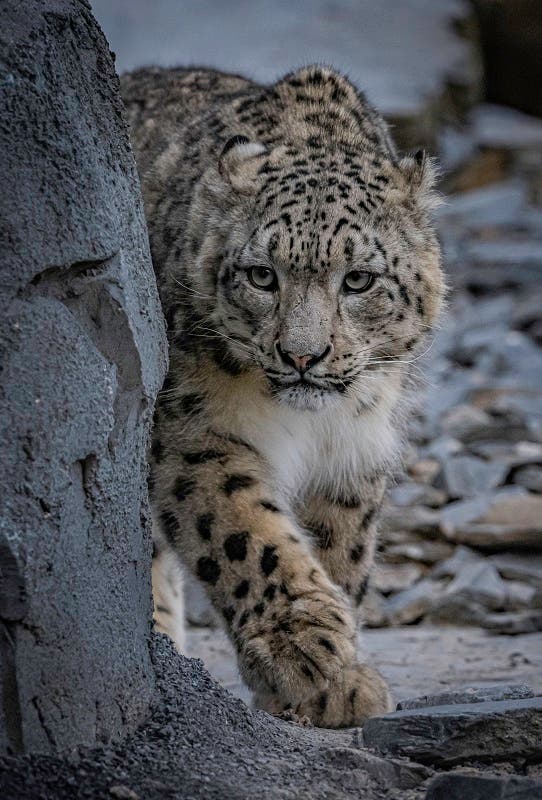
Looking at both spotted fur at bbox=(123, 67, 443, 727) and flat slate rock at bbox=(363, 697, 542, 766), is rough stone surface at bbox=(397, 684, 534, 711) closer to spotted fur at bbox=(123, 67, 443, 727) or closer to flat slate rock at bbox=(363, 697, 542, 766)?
flat slate rock at bbox=(363, 697, 542, 766)

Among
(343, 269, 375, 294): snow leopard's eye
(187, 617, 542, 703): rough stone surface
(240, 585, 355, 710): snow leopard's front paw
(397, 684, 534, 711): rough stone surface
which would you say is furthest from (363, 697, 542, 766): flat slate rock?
(343, 269, 375, 294): snow leopard's eye

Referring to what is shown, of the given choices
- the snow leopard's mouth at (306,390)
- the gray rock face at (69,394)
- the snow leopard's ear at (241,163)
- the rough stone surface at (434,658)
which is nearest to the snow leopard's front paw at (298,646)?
the rough stone surface at (434,658)

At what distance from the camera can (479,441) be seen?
31.3 ft

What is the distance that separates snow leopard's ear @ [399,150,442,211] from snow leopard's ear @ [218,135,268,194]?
541mm

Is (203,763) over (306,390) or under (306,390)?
under

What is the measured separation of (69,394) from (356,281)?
193 cm

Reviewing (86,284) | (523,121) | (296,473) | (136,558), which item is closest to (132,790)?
(136,558)

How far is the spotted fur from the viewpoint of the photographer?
464 cm

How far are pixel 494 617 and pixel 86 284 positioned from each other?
387cm

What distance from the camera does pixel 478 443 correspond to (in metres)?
9.51

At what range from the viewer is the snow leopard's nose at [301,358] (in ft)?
15.2

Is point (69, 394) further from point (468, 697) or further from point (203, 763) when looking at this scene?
point (468, 697)

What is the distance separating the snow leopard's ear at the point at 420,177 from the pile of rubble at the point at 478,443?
0.30 meters

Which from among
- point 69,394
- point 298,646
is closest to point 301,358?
point 298,646
